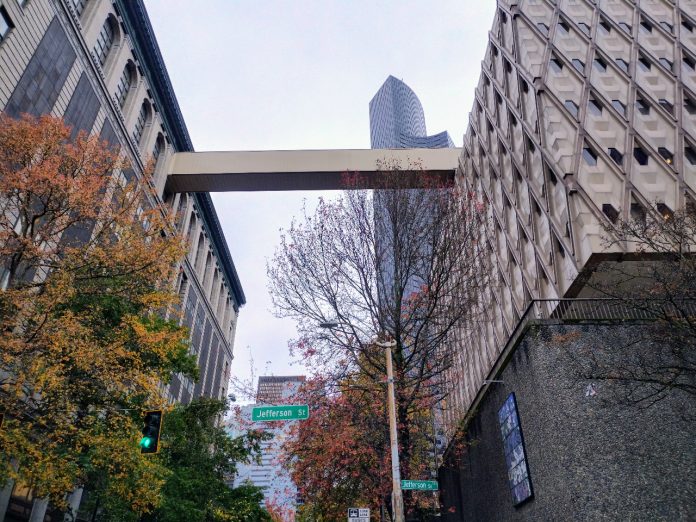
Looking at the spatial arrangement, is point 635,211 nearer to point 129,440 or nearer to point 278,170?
point 129,440

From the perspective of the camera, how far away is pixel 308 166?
4128cm

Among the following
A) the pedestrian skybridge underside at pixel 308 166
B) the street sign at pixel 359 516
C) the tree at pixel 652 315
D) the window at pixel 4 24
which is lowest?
the street sign at pixel 359 516

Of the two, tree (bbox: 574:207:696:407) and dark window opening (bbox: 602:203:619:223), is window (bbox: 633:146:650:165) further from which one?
dark window opening (bbox: 602:203:619:223)

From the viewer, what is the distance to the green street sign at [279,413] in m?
14.7

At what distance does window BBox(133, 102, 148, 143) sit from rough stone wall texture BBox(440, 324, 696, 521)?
34974 mm

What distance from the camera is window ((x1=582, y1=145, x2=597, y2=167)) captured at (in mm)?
20641

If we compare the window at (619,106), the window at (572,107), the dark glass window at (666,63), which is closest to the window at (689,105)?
the dark glass window at (666,63)

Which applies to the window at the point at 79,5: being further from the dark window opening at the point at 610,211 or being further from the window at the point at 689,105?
the window at the point at 689,105

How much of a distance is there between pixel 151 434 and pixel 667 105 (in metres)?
24.5

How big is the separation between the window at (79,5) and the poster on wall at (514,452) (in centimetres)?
3261

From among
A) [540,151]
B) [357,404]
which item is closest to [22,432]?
[357,404]

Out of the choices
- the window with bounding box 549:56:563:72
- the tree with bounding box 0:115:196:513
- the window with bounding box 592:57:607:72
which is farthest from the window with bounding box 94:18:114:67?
the window with bounding box 592:57:607:72

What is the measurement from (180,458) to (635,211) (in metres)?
23.3

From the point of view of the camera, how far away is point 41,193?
16.1 metres
